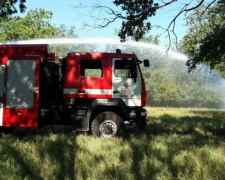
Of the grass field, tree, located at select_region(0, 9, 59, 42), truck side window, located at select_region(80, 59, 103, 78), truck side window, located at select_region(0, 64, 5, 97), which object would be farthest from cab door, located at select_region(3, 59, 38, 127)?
tree, located at select_region(0, 9, 59, 42)

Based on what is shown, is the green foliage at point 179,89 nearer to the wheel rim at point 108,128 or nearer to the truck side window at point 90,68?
the truck side window at point 90,68

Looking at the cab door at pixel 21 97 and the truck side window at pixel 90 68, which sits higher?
the truck side window at pixel 90 68

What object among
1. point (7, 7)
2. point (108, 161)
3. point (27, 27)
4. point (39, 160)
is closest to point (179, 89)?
point (27, 27)

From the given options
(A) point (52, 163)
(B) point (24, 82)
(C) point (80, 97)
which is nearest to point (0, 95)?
(B) point (24, 82)

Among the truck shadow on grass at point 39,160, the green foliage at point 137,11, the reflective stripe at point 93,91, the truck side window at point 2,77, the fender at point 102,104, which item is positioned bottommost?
the truck shadow on grass at point 39,160

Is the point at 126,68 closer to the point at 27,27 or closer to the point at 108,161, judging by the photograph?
the point at 108,161

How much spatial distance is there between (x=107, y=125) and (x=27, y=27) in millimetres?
31527

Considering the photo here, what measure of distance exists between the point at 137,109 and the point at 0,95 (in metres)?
3.86

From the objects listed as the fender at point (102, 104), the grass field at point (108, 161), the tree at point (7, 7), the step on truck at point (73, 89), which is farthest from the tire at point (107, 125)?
the tree at point (7, 7)

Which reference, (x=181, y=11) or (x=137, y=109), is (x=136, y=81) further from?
(x=181, y=11)

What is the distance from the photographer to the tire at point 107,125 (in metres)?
7.71

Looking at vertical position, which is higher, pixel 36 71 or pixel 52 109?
pixel 36 71

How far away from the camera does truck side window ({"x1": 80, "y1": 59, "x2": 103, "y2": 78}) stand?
305 inches

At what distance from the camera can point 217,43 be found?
40.4 feet
